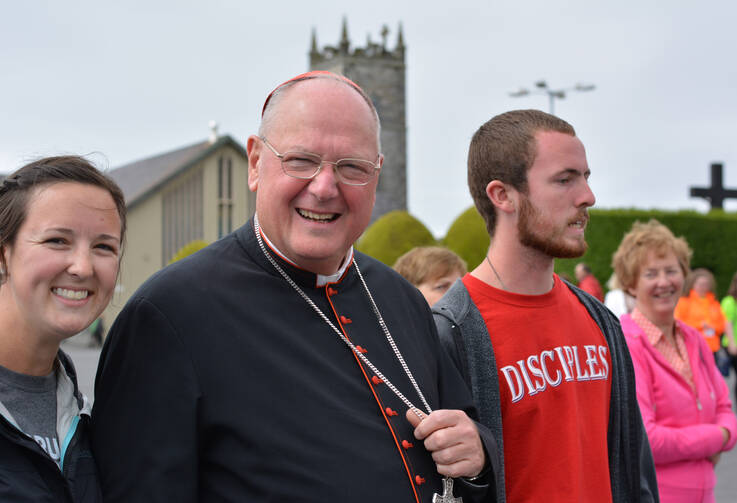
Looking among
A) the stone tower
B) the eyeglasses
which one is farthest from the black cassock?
the stone tower

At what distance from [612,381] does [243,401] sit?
1364mm

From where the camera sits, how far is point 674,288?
12.3ft

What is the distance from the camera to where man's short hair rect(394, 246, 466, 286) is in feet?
14.2

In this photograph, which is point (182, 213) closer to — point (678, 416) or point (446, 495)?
point (678, 416)

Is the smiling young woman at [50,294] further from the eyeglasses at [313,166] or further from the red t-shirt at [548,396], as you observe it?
the red t-shirt at [548,396]

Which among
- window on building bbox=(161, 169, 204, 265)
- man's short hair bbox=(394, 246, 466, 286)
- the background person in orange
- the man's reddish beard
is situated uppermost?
window on building bbox=(161, 169, 204, 265)

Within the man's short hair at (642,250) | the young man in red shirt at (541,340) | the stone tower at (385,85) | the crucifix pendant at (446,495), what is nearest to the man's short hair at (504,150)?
the young man in red shirt at (541,340)

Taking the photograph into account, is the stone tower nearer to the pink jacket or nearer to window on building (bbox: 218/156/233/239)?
window on building (bbox: 218/156/233/239)

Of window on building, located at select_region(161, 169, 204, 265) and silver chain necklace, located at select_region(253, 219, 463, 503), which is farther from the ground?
window on building, located at select_region(161, 169, 204, 265)

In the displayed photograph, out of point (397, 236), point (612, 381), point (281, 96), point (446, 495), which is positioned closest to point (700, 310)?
point (397, 236)

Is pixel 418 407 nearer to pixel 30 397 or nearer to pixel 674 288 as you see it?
pixel 30 397

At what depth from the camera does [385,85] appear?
52.9 meters

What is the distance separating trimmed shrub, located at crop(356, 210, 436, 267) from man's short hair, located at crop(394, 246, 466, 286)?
532 inches

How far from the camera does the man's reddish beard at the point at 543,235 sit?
98.2 inches
